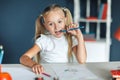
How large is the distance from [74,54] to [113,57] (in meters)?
1.77

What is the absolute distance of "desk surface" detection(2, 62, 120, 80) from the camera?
143cm

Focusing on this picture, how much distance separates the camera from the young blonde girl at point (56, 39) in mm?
1880

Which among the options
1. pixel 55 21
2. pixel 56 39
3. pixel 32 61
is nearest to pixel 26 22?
pixel 56 39

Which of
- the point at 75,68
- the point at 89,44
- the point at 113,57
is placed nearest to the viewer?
the point at 75,68

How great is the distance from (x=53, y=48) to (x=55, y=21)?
210 mm

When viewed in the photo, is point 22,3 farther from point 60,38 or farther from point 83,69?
point 83,69

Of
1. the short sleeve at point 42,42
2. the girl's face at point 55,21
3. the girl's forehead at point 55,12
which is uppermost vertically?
the girl's forehead at point 55,12

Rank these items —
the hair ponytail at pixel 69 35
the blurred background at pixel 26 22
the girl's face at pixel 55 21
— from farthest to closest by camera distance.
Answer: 1. the blurred background at pixel 26 22
2. the hair ponytail at pixel 69 35
3. the girl's face at pixel 55 21

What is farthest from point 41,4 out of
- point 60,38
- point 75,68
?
point 75,68

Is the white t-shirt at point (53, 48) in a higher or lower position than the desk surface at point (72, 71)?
higher

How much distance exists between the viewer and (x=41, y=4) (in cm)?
368

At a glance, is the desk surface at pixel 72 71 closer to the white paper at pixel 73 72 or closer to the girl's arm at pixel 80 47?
the white paper at pixel 73 72

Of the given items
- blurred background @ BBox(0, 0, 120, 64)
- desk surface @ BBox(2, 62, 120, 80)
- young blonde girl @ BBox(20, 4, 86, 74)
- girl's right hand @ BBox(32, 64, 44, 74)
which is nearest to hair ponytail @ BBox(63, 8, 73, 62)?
young blonde girl @ BBox(20, 4, 86, 74)

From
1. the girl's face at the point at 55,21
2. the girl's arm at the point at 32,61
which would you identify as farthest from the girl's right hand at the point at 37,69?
the girl's face at the point at 55,21
